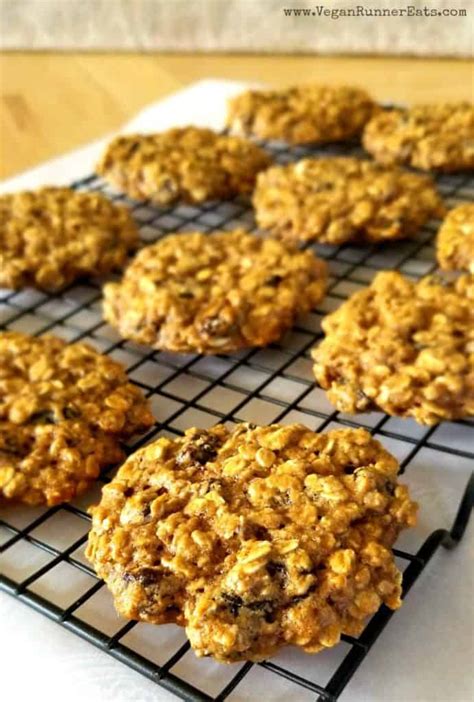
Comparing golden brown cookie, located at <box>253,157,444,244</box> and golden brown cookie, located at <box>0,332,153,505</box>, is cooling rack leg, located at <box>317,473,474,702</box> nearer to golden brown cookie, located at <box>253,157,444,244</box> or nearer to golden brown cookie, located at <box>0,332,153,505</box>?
golden brown cookie, located at <box>0,332,153,505</box>

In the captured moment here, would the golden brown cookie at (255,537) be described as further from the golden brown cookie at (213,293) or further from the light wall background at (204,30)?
the light wall background at (204,30)

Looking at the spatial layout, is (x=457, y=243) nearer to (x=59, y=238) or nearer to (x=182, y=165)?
(x=182, y=165)

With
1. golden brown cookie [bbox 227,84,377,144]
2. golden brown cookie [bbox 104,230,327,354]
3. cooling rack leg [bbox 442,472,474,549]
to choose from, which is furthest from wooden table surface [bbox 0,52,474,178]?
cooling rack leg [bbox 442,472,474,549]

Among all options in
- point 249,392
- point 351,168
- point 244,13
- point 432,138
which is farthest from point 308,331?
point 244,13

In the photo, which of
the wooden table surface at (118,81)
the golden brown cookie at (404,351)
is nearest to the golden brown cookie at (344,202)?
the golden brown cookie at (404,351)

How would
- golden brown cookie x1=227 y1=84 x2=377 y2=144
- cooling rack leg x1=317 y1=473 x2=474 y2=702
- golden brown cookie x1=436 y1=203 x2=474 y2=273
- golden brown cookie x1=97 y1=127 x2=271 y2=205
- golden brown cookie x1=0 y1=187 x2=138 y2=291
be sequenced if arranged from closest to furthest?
cooling rack leg x1=317 y1=473 x2=474 y2=702, golden brown cookie x1=436 y1=203 x2=474 y2=273, golden brown cookie x1=0 y1=187 x2=138 y2=291, golden brown cookie x1=97 y1=127 x2=271 y2=205, golden brown cookie x1=227 y1=84 x2=377 y2=144

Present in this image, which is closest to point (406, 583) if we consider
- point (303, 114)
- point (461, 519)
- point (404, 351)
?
point (461, 519)
